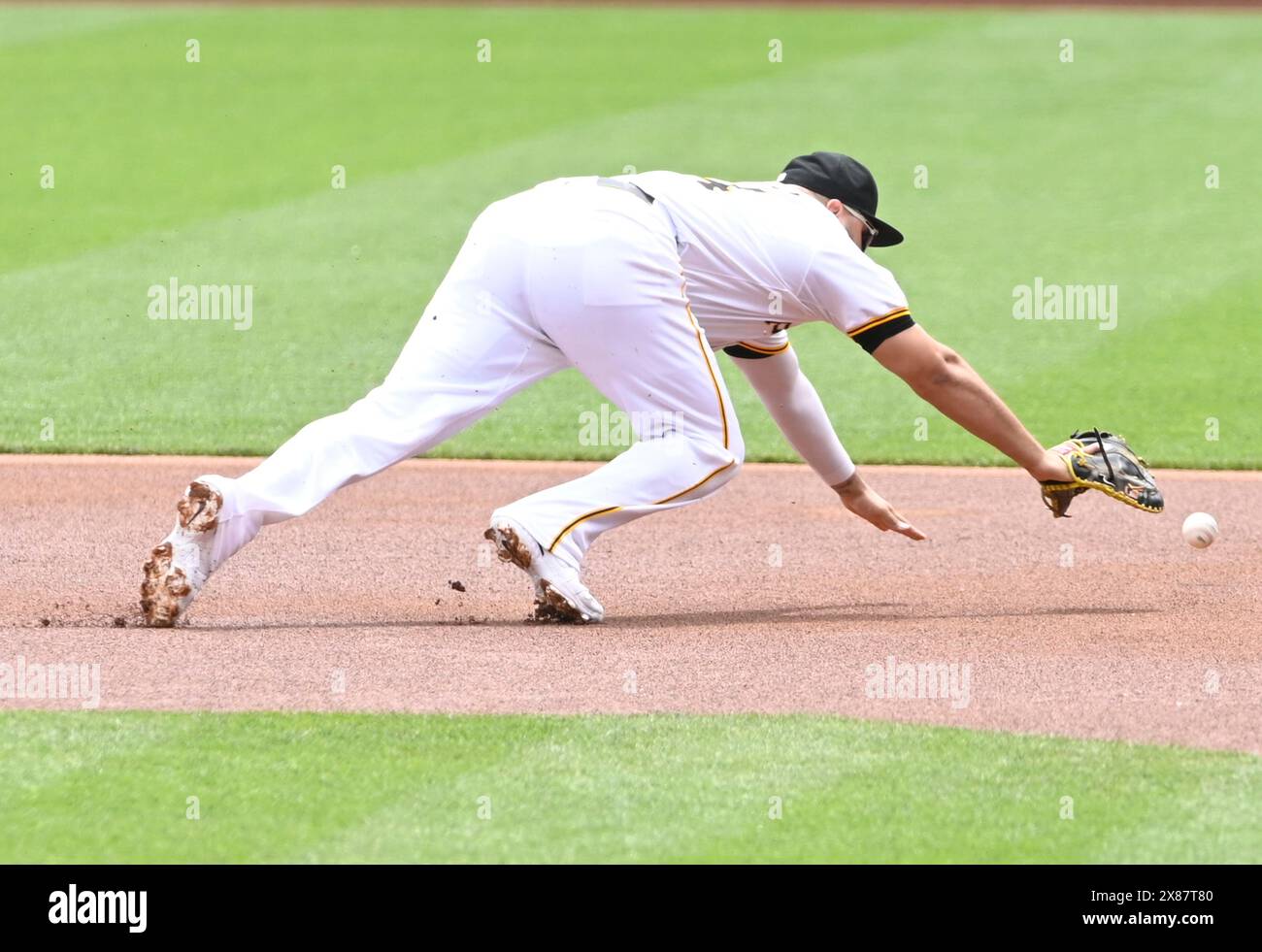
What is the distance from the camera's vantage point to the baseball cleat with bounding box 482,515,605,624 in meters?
6.66

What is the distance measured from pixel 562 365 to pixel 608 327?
30cm

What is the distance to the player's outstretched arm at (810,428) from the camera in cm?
747

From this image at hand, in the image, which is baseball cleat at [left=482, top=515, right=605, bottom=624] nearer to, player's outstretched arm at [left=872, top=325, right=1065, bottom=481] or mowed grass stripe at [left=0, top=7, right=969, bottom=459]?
player's outstretched arm at [left=872, top=325, right=1065, bottom=481]

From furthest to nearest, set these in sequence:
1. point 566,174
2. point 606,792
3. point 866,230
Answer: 1. point 566,174
2. point 866,230
3. point 606,792

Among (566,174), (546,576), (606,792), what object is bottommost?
(606,792)

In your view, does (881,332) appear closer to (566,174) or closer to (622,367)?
(622,367)

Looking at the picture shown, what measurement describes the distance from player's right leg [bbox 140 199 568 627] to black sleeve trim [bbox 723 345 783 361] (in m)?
0.72

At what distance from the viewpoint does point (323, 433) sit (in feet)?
21.8

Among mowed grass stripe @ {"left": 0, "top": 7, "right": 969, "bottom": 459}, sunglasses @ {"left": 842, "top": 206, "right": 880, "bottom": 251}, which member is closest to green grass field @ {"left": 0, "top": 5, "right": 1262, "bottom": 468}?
mowed grass stripe @ {"left": 0, "top": 7, "right": 969, "bottom": 459}

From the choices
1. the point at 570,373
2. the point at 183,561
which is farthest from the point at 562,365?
the point at 570,373

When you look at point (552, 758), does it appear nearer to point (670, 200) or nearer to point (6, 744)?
point (6, 744)

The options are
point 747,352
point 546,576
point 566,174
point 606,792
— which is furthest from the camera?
point 566,174

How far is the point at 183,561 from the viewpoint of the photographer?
6.60 metres
